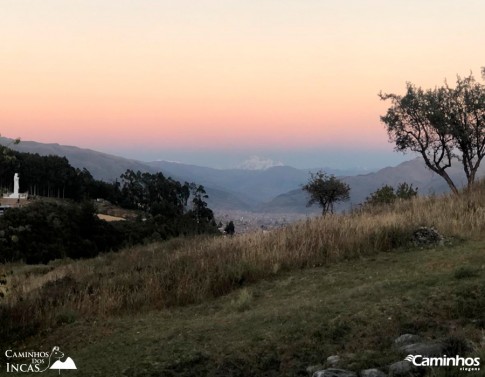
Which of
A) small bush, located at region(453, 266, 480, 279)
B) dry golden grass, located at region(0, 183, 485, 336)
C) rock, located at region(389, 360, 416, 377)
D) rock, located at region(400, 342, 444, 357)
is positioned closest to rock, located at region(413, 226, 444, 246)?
dry golden grass, located at region(0, 183, 485, 336)

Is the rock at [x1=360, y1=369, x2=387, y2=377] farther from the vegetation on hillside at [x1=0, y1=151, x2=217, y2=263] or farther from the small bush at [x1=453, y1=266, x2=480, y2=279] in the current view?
the vegetation on hillside at [x1=0, y1=151, x2=217, y2=263]

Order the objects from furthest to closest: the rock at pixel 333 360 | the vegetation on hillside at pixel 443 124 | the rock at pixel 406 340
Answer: the vegetation on hillside at pixel 443 124, the rock at pixel 406 340, the rock at pixel 333 360

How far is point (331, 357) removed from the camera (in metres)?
4.24

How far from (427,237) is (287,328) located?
629 cm

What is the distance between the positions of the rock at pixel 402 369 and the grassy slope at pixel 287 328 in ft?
0.60

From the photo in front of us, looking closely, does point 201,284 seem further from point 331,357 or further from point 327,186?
point 327,186

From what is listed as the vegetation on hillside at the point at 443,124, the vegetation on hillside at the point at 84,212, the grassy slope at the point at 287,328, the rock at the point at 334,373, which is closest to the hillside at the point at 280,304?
the grassy slope at the point at 287,328

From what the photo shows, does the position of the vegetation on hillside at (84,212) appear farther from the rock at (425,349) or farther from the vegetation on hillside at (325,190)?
the rock at (425,349)

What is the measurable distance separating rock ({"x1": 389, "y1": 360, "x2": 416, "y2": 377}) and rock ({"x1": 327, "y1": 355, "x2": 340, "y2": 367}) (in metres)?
0.50

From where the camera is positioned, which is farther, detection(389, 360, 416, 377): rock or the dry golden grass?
the dry golden grass

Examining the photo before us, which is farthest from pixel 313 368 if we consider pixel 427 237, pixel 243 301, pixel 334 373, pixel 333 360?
pixel 427 237

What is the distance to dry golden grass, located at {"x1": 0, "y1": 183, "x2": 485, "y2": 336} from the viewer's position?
25.9 feet

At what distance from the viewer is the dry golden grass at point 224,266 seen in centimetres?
790

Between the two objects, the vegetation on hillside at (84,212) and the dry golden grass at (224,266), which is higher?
the dry golden grass at (224,266)
